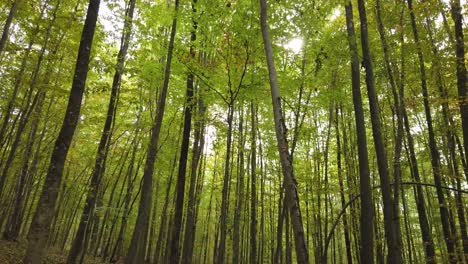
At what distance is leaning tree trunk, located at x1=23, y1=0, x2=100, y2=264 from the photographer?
4.25 m

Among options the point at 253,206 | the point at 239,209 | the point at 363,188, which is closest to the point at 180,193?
the point at 253,206

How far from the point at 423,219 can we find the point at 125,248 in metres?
25.5

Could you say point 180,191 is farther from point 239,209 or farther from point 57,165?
point 239,209

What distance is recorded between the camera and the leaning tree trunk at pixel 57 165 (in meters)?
4.25

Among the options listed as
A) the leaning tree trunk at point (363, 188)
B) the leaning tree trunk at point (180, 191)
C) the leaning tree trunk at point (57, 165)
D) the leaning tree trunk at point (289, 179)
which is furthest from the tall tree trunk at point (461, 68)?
the leaning tree trunk at point (57, 165)

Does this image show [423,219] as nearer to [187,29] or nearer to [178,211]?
[178,211]

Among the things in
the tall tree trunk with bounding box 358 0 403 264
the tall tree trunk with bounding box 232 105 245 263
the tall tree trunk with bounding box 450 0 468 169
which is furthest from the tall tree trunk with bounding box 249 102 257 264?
the tall tree trunk with bounding box 450 0 468 169

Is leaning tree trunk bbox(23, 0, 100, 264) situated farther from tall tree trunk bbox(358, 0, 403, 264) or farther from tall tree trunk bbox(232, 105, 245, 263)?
tall tree trunk bbox(232, 105, 245, 263)

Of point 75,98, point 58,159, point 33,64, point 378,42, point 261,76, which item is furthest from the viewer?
point 33,64

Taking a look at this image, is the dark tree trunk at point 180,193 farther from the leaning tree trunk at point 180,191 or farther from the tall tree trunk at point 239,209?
the tall tree trunk at point 239,209

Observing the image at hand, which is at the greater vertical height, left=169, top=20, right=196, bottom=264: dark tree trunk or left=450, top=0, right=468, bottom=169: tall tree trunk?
left=450, top=0, right=468, bottom=169: tall tree trunk

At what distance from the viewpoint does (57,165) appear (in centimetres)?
466

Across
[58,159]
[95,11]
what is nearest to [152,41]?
[95,11]

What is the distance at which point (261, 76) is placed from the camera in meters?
7.86
